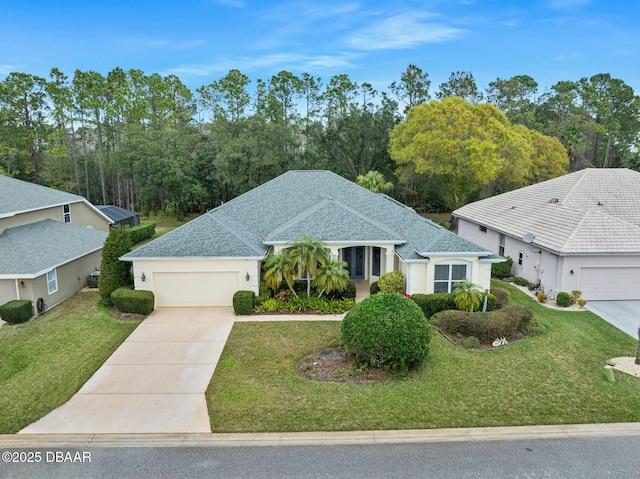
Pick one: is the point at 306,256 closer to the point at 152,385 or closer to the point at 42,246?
the point at 152,385

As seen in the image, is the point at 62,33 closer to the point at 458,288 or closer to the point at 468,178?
the point at 458,288

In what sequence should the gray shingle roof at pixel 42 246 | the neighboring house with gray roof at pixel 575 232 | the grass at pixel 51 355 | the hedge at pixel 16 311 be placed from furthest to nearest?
the neighboring house with gray roof at pixel 575 232, the gray shingle roof at pixel 42 246, the hedge at pixel 16 311, the grass at pixel 51 355

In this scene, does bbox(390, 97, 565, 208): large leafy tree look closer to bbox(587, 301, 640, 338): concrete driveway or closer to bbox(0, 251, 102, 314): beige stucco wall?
bbox(587, 301, 640, 338): concrete driveway

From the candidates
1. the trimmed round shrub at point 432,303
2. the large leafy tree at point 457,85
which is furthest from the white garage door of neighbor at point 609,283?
the large leafy tree at point 457,85

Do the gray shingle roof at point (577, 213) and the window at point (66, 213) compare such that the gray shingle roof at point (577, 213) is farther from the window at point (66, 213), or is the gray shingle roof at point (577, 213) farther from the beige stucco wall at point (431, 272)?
the window at point (66, 213)

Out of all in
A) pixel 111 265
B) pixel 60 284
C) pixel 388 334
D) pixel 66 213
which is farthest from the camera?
pixel 66 213

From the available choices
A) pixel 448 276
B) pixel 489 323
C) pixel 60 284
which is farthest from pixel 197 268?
pixel 489 323
